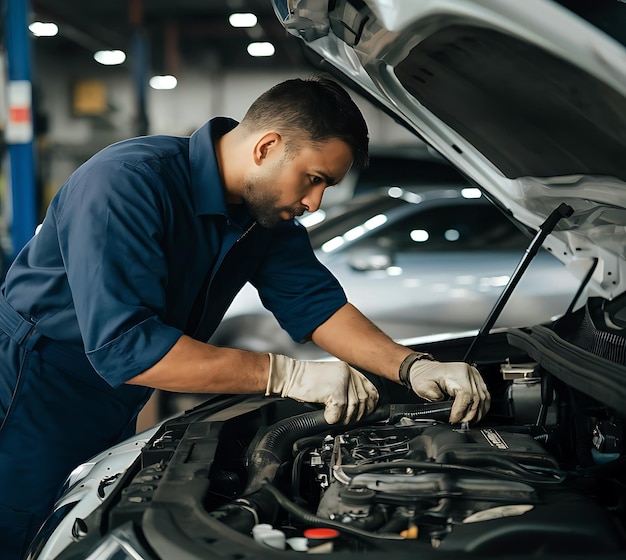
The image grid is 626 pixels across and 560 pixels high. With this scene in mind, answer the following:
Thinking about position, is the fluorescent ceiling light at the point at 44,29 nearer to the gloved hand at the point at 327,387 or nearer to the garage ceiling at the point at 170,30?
the garage ceiling at the point at 170,30

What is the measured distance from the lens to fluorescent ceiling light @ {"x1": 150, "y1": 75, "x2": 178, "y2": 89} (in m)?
13.3

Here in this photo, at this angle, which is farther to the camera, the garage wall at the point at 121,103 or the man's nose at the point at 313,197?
the garage wall at the point at 121,103

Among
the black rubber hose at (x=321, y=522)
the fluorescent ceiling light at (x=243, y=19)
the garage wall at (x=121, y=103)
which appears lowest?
the garage wall at (x=121, y=103)

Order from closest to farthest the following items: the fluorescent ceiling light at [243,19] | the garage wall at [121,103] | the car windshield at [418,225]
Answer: the car windshield at [418,225] < the fluorescent ceiling light at [243,19] < the garage wall at [121,103]

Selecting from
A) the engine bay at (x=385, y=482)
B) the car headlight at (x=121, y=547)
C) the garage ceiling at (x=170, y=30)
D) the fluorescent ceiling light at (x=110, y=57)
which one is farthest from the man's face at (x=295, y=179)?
the fluorescent ceiling light at (x=110, y=57)

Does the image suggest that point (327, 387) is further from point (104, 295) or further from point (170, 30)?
point (170, 30)

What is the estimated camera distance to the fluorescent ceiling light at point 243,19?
35.8 feet

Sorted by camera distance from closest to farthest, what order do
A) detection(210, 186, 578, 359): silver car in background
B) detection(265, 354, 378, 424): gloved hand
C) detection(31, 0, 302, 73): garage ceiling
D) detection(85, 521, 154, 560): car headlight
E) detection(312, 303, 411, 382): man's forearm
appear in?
detection(85, 521, 154, 560): car headlight, detection(265, 354, 378, 424): gloved hand, detection(312, 303, 411, 382): man's forearm, detection(210, 186, 578, 359): silver car in background, detection(31, 0, 302, 73): garage ceiling

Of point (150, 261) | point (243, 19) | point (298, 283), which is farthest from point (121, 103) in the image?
point (150, 261)

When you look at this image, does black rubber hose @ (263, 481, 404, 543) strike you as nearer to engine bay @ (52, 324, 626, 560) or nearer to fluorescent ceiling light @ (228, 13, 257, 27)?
engine bay @ (52, 324, 626, 560)

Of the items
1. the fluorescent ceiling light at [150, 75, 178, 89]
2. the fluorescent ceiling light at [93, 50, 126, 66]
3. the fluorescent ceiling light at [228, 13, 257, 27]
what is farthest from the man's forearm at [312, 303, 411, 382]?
the fluorescent ceiling light at [150, 75, 178, 89]

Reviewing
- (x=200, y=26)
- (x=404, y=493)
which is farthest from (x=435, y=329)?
(x=200, y=26)

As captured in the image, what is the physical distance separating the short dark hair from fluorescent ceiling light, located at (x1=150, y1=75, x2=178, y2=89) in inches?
472

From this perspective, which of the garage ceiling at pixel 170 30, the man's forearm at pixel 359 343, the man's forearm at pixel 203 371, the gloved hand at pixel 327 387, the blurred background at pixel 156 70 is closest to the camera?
the man's forearm at pixel 203 371
